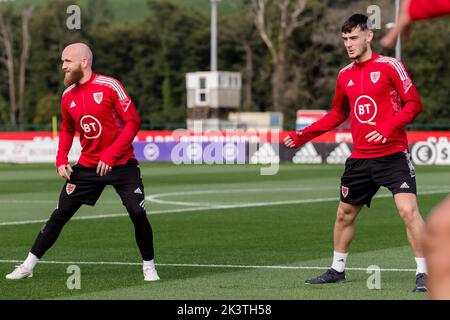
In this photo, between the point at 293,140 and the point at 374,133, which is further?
the point at 293,140

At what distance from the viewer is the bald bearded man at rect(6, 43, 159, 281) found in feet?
35.1

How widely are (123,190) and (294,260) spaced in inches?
108

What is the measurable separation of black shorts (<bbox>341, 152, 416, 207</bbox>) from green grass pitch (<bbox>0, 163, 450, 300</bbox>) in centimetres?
80

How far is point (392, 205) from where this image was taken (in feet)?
73.8

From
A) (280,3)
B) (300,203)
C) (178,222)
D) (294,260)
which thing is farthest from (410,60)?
(294,260)

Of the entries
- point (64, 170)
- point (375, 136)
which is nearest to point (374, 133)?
point (375, 136)

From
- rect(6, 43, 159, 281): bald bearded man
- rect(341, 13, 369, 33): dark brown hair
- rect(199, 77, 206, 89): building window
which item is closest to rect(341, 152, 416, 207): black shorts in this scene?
rect(341, 13, 369, 33): dark brown hair

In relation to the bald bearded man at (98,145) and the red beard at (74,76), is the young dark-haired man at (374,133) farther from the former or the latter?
the red beard at (74,76)

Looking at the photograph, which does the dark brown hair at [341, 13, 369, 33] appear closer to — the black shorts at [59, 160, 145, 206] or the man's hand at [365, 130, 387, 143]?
the man's hand at [365, 130, 387, 143]

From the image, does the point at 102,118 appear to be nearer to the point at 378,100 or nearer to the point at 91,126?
the point at 91,126

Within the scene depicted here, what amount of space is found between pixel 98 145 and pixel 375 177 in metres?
2.52

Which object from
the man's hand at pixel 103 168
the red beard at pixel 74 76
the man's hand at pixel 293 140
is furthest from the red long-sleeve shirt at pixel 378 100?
the red beard at pixel 74 76

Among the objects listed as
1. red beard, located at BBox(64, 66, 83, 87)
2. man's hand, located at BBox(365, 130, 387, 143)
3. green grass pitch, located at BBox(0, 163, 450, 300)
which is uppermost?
red beard, located at BBox(64, 66, 83, 87)

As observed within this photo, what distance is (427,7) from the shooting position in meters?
4.52
